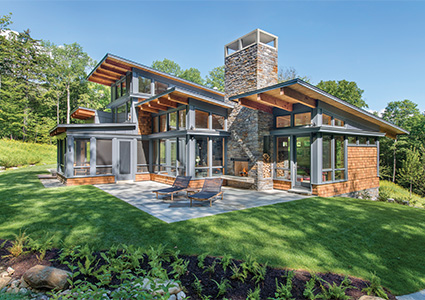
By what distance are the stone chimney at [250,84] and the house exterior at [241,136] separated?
0.16ft

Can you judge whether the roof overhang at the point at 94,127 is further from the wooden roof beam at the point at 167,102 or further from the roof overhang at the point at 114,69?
the roof overhang at the point at 114,69

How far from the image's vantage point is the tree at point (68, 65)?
31.5 m

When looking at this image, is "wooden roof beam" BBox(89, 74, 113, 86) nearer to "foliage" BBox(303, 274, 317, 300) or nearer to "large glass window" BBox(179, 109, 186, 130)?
"large glass window" BBox(179, 109, 186, 130)

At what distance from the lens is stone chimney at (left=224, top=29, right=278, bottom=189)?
33.7 feet

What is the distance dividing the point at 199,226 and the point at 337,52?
20097 mm

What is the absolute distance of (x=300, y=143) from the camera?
9688mm

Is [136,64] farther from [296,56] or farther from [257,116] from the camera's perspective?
[296,56]

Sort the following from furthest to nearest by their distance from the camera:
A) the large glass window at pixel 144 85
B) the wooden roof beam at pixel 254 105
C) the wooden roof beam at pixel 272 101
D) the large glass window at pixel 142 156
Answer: the large glass window at pixel 144 85 → the large glass window at pixel 142 156 → the wooden roof beam at pixel 254 105 → the wooden roof beam at pixel 272 101

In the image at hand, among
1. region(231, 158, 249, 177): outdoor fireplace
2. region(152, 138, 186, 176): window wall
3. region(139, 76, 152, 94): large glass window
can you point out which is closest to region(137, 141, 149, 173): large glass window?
region(152, 138, 186, 176): window wall

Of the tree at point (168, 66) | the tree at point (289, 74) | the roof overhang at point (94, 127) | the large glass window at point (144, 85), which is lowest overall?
the roof overhang at point (94, 127)

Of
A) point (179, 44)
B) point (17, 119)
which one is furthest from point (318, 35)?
point (17, 119)

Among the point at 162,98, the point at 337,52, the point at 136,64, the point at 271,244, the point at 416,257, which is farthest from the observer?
the point at 337,52

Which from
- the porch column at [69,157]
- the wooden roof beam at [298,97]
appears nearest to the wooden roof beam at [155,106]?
the porch column at [69,157]

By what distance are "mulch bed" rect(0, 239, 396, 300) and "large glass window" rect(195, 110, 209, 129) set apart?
26.3ft
